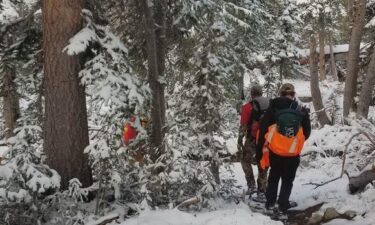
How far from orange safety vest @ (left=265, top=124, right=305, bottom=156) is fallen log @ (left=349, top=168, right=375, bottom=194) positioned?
109cm

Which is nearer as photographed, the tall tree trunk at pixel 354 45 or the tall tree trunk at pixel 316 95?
the tall tree trunk at pixel 354 45

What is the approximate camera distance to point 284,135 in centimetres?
689

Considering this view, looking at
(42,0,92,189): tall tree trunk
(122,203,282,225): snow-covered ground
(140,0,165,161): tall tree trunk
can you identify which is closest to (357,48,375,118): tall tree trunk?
(140,0,165,161): tall tree trunk

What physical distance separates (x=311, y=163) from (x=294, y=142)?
15.2 feet

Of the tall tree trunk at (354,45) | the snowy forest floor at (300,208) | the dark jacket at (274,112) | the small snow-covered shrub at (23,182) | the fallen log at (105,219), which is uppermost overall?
the tall tree trunk at (354,45)

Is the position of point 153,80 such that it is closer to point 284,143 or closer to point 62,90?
point 62,90

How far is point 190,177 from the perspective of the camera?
7441mm

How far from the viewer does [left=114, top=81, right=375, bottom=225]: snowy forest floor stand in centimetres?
591

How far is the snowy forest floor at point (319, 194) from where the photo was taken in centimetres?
591

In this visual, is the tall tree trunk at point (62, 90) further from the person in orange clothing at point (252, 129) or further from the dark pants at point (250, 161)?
the dark pants at point (250, 161)

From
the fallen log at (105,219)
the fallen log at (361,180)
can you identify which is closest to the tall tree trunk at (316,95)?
the fallen log at (361,180)

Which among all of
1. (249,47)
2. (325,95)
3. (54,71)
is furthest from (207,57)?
(325,95)

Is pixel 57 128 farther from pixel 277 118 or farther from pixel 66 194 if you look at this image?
pixel 277 118

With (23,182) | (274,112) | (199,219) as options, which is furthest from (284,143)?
(23,182)
